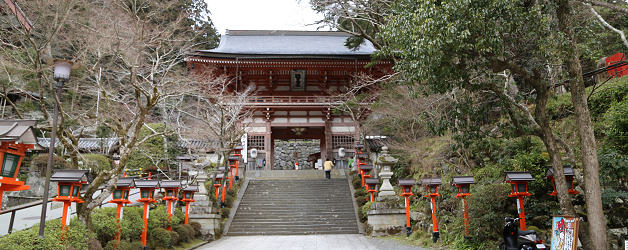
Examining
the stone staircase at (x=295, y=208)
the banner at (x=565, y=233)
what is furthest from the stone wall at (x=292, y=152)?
the banner at (x=565, y=233)

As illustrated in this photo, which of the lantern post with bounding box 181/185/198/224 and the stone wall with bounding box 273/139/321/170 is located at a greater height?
the stone wall with bounding box 273/139/321/170

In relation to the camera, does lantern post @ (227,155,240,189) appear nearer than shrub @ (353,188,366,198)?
No

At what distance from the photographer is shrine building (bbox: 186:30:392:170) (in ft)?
64.1

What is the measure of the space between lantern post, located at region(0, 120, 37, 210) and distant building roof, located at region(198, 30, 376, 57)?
59.0 ft

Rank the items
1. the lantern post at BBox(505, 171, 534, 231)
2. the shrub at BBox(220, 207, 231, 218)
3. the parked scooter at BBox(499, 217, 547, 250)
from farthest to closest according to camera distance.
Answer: the shrub at BBox(220, 207, 231, 218) < the lantern post at BBox(505, 171, 534, 231) < the parked scooter at BBox(499, 217, 547, 250)

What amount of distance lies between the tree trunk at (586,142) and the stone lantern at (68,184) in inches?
313

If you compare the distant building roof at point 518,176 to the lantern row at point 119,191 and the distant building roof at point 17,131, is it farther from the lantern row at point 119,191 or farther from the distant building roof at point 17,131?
the distant building roof at point 17,131

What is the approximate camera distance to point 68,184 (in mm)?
6238

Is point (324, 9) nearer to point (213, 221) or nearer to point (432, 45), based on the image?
point (432, 45)

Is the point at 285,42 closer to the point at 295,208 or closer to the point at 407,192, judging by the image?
the point at 295,208

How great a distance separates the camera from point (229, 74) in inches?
802

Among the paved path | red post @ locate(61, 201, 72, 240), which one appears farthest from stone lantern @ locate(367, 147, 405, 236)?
red post @ locate(61, 201, 72, 240)

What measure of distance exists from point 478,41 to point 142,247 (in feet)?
24.9

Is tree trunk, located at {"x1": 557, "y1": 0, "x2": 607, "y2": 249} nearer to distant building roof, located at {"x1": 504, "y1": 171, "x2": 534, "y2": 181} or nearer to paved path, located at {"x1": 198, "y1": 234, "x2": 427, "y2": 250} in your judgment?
distant building roof, located at {"x1": 504, "y1": 171, "x2": 534, "y2": 181}
